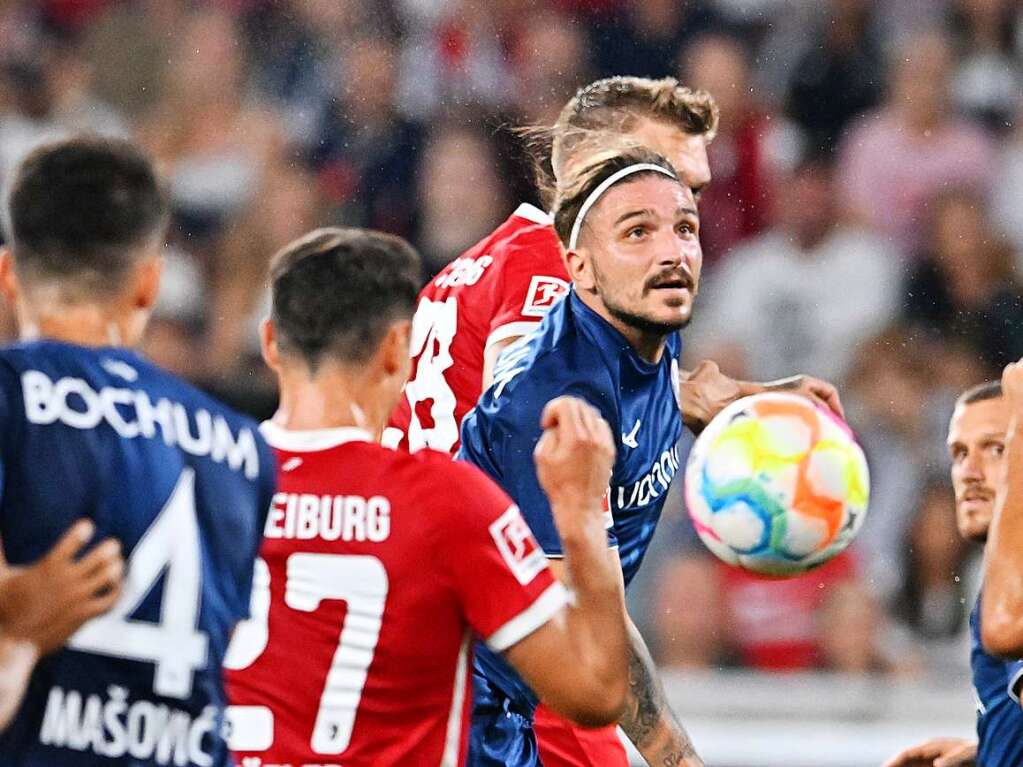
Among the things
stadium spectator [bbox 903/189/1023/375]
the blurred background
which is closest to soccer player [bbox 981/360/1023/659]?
the blurred background

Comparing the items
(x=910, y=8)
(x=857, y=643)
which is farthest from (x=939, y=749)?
(x=910, y=8)

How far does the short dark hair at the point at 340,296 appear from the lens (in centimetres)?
364

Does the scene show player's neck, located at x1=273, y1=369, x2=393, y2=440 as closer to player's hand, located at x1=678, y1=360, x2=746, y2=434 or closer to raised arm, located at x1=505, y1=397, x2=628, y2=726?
raised arm, located at x1=505, y1=397, x2=628, y2=726

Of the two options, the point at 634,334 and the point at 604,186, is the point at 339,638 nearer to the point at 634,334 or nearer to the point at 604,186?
the point at 634,334

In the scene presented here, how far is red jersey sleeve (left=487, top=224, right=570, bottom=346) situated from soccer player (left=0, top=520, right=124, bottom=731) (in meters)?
2.42

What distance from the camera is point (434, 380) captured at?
217 inches

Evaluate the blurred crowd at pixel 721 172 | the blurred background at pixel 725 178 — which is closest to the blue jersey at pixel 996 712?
the blurred background at pixel 725 178

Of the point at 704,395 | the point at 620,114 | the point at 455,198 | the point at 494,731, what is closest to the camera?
the point at 494,731

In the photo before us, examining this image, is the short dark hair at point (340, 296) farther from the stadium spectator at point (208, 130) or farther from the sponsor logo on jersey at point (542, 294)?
the stadium spectator at point (208, 130)

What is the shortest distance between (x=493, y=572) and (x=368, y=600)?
246 millimetres

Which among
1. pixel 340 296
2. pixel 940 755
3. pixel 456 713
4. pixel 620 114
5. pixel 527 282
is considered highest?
pixel 620 114

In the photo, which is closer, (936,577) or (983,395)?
(983,395)

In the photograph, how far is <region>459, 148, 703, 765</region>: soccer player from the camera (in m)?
4.77

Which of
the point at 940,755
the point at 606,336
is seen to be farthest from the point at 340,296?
the point at 940,755
